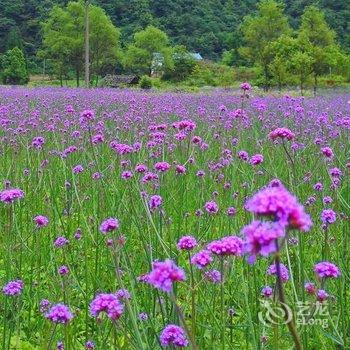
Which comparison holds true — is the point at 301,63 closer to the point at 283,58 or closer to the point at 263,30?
the point at 283,58

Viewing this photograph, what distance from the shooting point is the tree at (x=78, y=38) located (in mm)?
42375

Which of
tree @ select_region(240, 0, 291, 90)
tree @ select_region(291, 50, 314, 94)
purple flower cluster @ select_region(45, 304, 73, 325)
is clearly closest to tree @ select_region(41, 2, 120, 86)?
tree @ select_region(240, 0, 291, 90)

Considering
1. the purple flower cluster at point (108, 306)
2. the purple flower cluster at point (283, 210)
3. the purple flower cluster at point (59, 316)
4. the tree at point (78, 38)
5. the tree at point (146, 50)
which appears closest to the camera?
the purple flower cluster at point (283, 210)

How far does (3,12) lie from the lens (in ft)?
229

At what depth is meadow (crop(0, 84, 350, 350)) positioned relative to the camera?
1.28m

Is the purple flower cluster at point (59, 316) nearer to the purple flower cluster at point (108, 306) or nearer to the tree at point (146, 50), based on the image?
the purple flower cluster at point (108, 306)

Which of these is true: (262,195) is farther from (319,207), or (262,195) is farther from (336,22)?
(336,22)

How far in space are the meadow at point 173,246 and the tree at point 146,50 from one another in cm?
4305

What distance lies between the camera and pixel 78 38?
4272 centimetres

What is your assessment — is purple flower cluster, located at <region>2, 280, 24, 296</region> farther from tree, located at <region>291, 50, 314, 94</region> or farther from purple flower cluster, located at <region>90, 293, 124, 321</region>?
tree, located at <region>291, 50, 314, 94</region>

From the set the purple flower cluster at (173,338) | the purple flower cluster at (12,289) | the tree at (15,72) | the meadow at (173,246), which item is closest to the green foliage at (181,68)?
the tree at (15,72)

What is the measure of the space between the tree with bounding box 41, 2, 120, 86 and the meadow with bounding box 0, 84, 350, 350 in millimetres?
36567

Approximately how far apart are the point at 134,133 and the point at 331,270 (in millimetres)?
4159

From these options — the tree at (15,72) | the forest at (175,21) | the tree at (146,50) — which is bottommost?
the tree at (15,72)
